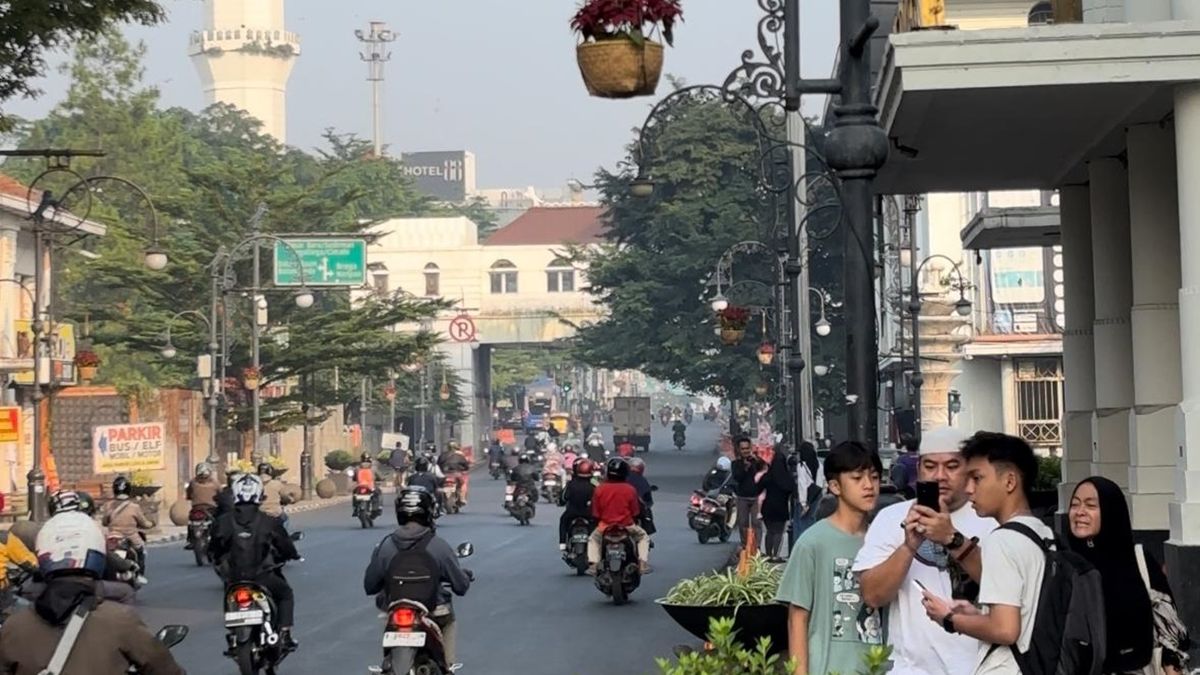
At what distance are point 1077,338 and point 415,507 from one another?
9.96m

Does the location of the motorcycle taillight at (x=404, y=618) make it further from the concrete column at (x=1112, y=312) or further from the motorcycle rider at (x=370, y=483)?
the motorcycle rider at (x=370, y=483)

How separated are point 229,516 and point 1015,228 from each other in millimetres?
12028

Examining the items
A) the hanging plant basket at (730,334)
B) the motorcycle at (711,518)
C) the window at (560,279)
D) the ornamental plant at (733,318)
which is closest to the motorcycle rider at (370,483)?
the motorcycle at (711,518)

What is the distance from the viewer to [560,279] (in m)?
136

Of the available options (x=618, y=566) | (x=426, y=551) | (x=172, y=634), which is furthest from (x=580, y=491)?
(x=172, y=634)

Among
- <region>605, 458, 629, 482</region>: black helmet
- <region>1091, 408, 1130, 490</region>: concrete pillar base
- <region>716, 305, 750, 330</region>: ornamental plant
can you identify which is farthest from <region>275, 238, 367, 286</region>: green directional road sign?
<region>1091, 408, 1130, 490</region>: concrete pillar base

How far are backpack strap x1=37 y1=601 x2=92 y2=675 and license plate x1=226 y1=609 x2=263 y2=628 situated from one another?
1010cm

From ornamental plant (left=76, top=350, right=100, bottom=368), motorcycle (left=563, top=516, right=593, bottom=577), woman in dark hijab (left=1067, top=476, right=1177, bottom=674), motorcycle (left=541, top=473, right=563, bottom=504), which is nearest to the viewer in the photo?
woman in dark hijab (left=1067, top=476, right=1177, bottom=674)

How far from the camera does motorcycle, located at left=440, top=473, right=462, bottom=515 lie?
4794cm

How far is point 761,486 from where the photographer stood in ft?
94.9

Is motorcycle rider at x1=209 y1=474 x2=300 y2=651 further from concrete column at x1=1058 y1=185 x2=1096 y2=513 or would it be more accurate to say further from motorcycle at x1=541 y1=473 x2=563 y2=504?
motorcycle at x1=541 y1=473 x2=563 y2=504

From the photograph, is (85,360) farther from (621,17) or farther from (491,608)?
(621,17)

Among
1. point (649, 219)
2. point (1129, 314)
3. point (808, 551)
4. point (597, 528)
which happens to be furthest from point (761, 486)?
point (649, 219)

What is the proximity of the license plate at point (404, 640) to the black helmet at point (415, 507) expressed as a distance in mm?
835
